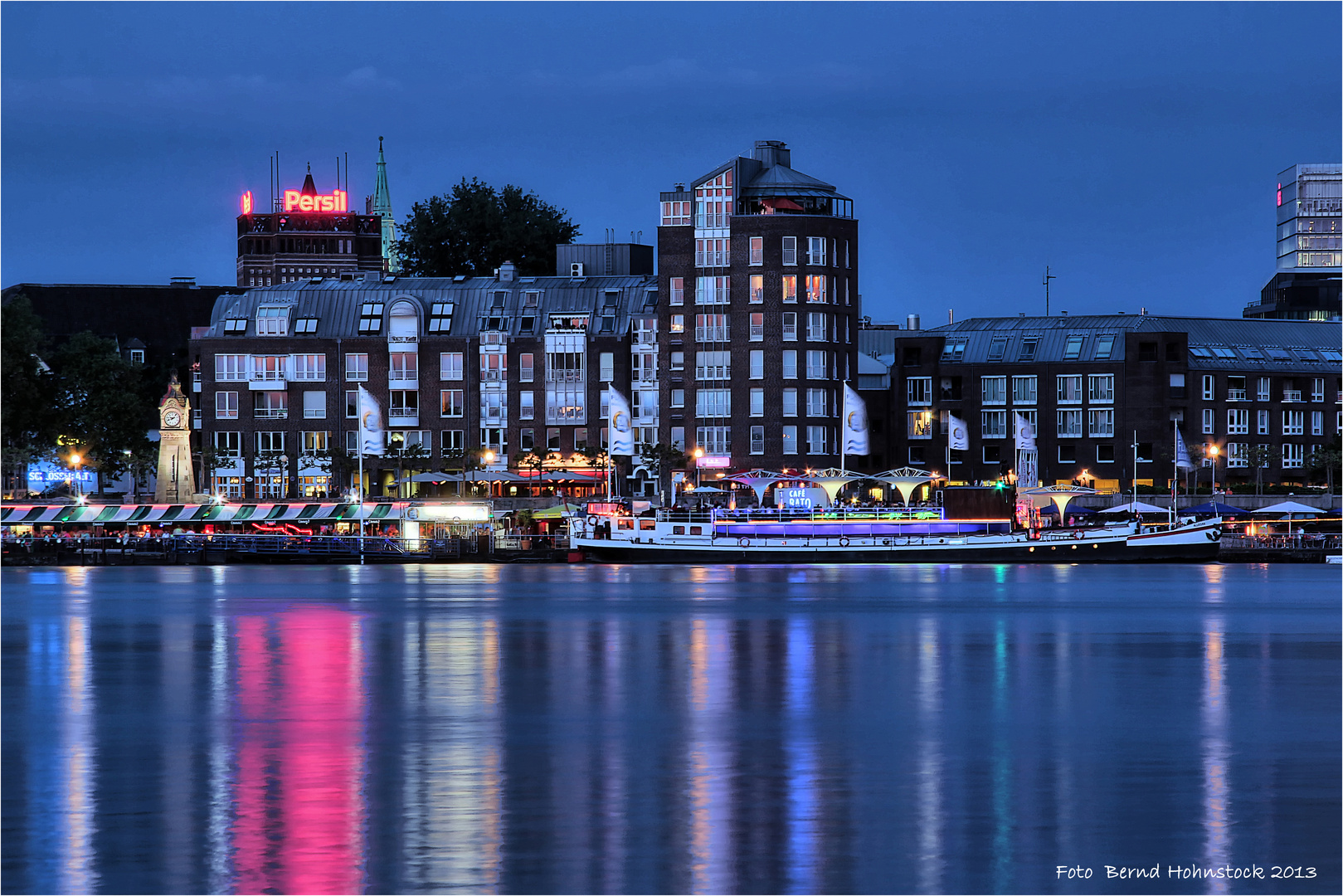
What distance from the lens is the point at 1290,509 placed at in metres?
143

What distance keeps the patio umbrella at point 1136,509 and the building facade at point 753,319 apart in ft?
74.4

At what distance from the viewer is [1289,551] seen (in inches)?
5231

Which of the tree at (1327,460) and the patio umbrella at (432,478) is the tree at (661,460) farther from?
the tree at (1327,460)

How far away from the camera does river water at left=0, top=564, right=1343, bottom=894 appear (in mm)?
26719

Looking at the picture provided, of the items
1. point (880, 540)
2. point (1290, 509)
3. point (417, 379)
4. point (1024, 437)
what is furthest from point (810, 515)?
point (417, 379)

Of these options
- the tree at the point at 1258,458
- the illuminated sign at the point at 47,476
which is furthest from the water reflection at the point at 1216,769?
the illuminated sign at the point at 47,476

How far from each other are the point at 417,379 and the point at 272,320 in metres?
13.6

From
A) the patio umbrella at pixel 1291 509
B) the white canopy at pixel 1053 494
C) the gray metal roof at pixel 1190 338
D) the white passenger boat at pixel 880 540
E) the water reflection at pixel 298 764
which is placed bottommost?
the water reflection at pixel 298 764

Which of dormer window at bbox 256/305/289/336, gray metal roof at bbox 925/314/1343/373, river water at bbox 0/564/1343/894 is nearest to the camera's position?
river water at bbox 0/564/1343/894

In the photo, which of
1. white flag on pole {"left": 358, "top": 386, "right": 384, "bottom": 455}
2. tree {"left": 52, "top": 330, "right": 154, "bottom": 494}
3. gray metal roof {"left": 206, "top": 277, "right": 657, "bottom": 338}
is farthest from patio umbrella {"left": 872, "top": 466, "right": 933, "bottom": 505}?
tree {"left": 52, "top": 330, "right": 154, "bottom": 494}

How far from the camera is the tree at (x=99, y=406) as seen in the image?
164375 millimetres

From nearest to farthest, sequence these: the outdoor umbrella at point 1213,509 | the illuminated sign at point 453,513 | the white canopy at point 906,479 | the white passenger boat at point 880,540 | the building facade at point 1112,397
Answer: the white passenger boat at point 880,540
the white canopy at point 906,479
the illuminated sign at point 453,513
the outdoor umbrella at point 1213,509
the building facade at point 1112,397

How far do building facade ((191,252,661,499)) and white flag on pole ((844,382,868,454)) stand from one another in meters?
35.2

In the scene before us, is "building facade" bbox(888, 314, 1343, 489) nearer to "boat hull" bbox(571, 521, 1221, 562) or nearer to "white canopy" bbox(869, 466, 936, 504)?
"white canopy" bbox(869, 466, 936, 504)
